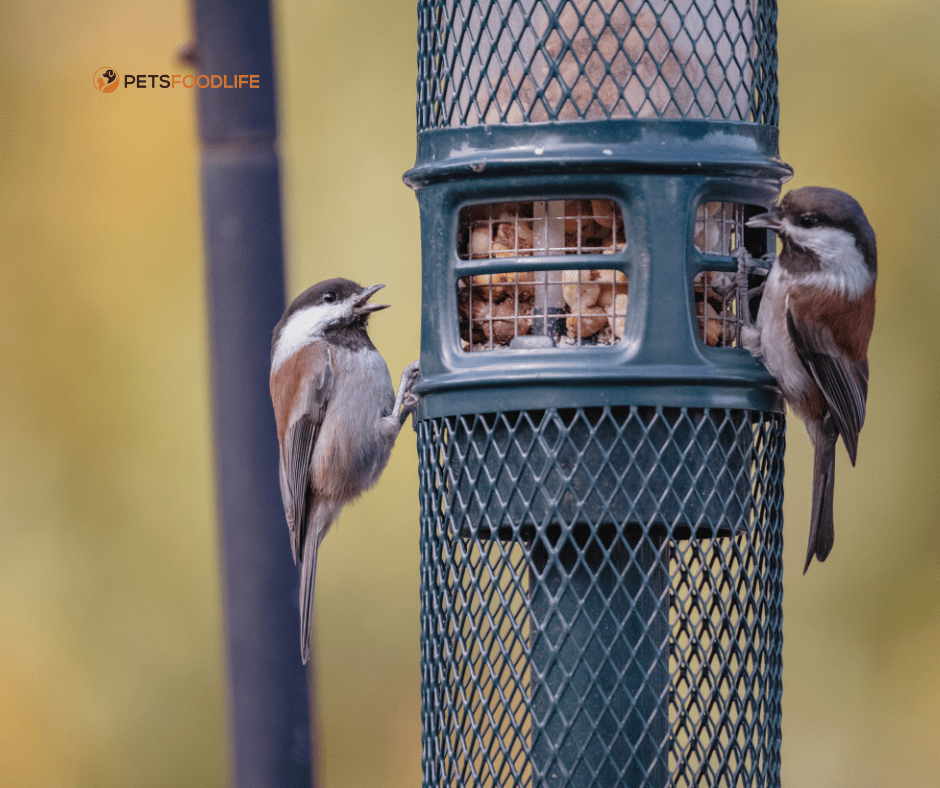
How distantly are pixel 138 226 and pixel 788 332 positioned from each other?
5.05 m

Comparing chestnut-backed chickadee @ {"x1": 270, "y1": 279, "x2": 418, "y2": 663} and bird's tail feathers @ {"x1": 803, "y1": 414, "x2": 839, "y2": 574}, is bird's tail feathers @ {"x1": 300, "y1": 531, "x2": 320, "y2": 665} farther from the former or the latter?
bird's tail feathers @ {"x1": 803, "y1": 414, "x2": 839, "y2": 574}

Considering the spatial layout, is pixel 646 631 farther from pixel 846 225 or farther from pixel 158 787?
pixel 158 787

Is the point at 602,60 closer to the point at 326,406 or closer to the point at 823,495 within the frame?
the point at 823,495

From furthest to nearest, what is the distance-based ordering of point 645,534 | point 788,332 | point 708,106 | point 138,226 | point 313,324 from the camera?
point 138,226 → point 313,324 → point 788,332 → point 708,106 → point 645,534

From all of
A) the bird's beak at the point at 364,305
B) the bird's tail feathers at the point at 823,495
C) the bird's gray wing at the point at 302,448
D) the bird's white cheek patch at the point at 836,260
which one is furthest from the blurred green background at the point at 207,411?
the bird's white cheek patch at the point at 836,260

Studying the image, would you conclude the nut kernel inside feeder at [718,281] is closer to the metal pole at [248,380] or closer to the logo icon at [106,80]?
the metal pole at [248,380]

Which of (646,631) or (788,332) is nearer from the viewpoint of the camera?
(646,631)

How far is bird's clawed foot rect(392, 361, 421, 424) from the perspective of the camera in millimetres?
4801

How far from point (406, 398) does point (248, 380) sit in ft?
5.29

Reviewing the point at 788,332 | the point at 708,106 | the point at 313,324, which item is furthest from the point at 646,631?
the point at 313,324

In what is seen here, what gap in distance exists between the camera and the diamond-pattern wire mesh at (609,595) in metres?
3.30

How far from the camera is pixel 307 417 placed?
5.34 metres

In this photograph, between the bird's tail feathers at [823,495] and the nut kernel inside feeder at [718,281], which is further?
the bird's tail feathers at [823,495]

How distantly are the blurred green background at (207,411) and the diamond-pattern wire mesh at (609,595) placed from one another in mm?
3848
